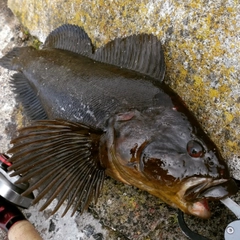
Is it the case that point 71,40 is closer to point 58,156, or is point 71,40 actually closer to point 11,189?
point 58,156

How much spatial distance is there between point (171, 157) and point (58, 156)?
665 mm

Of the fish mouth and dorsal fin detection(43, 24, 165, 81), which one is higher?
dorsal fin detection(43, 24, 165, 81)

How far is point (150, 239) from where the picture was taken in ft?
7.68

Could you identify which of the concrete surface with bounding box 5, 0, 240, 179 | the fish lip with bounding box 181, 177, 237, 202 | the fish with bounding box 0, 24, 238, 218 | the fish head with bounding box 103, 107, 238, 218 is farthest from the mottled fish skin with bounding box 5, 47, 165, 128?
the fish lip with bounding box 181, 177, 237, 202

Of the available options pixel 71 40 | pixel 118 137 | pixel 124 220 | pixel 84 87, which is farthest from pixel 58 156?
pixel 71 40

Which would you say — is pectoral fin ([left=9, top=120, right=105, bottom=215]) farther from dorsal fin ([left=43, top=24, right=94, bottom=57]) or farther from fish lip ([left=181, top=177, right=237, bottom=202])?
dorsal fin ([left=43, top=24, right=94, bottom=57])

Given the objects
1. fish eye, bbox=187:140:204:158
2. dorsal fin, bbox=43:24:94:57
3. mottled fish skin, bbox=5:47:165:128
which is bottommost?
fish eye, bbox=187:140:204:158

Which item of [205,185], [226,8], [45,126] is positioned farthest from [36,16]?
[205,185]

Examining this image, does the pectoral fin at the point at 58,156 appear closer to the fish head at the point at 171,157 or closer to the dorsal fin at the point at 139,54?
the fish head at the point at 171,157

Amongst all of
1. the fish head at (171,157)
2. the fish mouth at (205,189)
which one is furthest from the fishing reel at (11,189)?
the fish mouth at (205,189)

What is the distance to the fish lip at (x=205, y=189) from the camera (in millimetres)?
1819

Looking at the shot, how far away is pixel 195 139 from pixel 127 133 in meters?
0.37

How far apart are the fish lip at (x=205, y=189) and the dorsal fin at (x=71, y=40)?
4.07 ft

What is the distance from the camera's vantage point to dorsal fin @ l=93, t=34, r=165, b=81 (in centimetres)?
225
